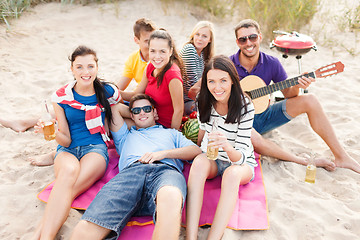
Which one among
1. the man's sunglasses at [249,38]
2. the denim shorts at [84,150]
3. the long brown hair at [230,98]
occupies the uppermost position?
the man's sunglasses at [249,38]

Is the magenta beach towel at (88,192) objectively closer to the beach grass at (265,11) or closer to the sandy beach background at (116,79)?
the sandy beach background at (116,79)

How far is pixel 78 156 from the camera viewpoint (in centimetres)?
287

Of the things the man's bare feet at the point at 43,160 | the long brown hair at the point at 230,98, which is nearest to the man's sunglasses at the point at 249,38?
the long brown hair at the point at 230,98

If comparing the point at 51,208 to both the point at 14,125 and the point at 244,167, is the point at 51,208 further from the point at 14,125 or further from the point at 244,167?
the point at 14,125

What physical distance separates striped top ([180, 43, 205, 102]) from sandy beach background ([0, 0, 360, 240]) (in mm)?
1057

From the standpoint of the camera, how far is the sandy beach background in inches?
102

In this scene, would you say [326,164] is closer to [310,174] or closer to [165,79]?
[310,174]

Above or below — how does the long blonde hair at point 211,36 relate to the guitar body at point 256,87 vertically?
above

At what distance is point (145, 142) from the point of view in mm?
2906

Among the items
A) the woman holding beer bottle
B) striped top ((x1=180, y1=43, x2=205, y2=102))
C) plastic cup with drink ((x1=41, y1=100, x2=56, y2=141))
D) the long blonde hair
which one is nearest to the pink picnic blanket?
the woman holding beer bottle

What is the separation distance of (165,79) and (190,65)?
662mm

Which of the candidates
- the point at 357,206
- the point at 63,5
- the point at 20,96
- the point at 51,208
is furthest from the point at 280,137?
the point at 63,5

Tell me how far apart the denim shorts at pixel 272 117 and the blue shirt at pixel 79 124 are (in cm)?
163

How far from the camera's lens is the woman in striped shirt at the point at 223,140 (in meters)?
2.30
